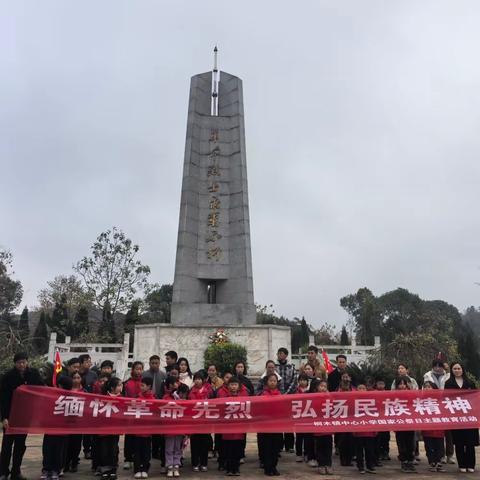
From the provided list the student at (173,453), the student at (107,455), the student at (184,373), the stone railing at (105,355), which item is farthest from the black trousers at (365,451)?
the stone railing at (105,355)

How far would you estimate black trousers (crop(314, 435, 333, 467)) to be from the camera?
4965mm

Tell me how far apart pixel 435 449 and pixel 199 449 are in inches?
102

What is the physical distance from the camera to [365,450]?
5.18 metres

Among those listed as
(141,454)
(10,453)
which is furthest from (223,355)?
(10,453)

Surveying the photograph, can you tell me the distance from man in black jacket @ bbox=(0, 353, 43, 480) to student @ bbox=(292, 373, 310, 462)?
9.68 feet

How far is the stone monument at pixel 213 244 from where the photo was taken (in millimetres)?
12859

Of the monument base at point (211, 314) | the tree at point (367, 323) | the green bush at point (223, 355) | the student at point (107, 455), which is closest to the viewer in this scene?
the student at point (107, 455)

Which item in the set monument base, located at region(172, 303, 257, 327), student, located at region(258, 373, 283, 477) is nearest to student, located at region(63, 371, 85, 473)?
student, located at region(258, 373, 283, 477)

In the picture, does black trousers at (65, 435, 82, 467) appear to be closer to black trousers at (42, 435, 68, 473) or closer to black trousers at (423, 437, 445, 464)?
black trousers at (42, 435, 68, 473)

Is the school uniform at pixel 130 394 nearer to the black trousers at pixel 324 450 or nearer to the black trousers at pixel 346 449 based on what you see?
the black trousers at pixel 324 450

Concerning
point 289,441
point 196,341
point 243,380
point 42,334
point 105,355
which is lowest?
point 289,441

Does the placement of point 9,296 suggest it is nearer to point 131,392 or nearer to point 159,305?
point 159,305

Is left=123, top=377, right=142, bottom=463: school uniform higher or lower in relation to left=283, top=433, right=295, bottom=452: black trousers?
higher

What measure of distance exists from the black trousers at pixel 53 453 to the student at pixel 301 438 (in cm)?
271
